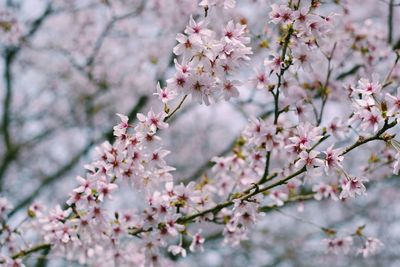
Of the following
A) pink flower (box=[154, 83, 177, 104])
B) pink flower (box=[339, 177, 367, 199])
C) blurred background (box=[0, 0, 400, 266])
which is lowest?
pink flower (box=[339, 177, 367, 199])

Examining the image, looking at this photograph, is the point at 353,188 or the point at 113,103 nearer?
the point at 353,188

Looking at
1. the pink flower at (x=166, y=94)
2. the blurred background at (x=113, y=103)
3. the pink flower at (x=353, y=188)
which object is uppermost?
the blurred background at (x=113, y=103)

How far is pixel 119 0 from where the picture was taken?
8.38 m

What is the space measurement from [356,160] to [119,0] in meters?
7.64

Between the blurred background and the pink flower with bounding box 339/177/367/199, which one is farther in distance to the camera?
the blurred background

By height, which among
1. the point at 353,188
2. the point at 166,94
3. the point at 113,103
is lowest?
the point at 353,188

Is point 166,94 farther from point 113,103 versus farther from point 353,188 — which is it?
point 113,103

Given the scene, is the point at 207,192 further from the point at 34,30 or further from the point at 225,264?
the point at 225,264

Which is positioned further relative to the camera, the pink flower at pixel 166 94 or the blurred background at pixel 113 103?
the blurred background at pixel 113 103

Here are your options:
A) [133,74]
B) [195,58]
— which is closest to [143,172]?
[195,58]

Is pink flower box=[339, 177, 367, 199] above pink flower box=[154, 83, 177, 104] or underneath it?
underneath

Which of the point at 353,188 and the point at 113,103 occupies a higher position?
the point at 113,103

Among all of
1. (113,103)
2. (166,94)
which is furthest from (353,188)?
(113,103)

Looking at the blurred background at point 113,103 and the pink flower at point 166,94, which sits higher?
the blurred background at point 113,103
